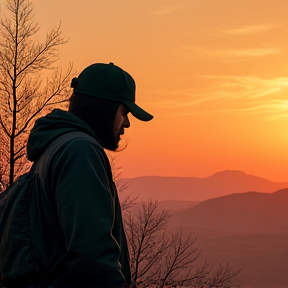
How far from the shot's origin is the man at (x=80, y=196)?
88.7 inches

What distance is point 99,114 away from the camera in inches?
106

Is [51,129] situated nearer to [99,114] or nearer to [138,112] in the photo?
[99,114]

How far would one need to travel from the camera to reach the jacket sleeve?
2.25 m

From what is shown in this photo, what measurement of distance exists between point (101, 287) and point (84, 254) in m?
0.13

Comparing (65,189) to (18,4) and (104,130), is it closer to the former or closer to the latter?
(104,130)

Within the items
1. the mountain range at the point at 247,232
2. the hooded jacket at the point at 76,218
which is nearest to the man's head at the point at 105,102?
the hooded jacket at the point at 76,218

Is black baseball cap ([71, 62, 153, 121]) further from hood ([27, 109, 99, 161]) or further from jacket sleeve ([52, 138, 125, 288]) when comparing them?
jacket sleeve ([52, 138, 125, 288])

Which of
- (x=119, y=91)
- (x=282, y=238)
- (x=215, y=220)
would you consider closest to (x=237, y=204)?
(x=215, y=220)

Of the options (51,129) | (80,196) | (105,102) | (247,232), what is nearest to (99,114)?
(105,102)

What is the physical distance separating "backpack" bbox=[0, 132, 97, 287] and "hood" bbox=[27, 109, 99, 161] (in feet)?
0.16

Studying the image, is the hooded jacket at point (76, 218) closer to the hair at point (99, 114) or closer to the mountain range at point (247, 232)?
the hair at point (99, 114)

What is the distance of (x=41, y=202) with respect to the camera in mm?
2447

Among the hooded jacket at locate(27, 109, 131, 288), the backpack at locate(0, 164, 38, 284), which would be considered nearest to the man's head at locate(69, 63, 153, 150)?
the hooded jacket at locate(27, 109, 131, 288)

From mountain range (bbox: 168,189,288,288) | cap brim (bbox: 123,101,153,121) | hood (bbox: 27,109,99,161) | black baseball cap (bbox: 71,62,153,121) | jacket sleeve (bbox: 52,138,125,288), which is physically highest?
mountain range (bbox: 168,189,288,288)
